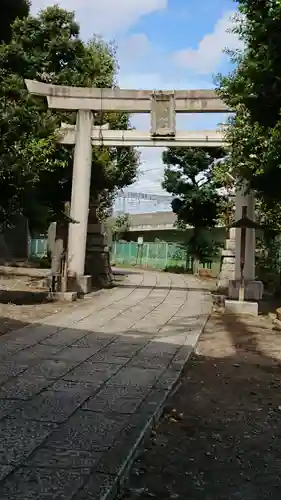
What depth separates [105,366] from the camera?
6.11 metres

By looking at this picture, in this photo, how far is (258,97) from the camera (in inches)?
331

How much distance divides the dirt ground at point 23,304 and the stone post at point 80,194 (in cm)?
113

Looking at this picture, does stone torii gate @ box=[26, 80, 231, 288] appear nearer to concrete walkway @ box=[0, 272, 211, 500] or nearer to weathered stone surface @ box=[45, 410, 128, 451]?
concrete walkway @ box=[0, 272, 211, 500]

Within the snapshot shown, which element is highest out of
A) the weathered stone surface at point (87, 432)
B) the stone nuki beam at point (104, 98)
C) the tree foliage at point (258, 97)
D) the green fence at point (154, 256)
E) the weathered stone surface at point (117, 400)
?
the stone nuki beam at point (104, 98)

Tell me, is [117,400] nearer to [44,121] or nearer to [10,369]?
[10,369]

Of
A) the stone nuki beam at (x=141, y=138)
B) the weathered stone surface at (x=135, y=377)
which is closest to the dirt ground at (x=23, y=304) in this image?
the weathered stone surface at (x=135, y=377)

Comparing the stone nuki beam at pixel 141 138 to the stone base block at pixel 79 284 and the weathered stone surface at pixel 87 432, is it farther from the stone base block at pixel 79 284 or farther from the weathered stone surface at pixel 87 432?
the weathered stone surface at pixel 87 432

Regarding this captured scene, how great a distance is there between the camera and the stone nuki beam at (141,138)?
46.2 feet

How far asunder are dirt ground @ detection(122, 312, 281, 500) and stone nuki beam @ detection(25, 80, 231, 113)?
815 cm

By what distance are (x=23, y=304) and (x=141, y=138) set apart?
213 inches

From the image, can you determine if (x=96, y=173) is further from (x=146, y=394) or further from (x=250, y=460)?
(x=250, y=460)

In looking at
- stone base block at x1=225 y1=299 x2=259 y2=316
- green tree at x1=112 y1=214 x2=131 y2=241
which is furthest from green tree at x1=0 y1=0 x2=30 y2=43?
green tree at x1=112 y1=214 x2=131 y2=241

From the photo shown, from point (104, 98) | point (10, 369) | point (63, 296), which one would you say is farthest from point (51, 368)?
point (104, 98)

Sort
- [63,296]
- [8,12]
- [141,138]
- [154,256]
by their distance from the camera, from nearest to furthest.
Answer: [8,12] < [63,296] < [141,138] < [154,256]
